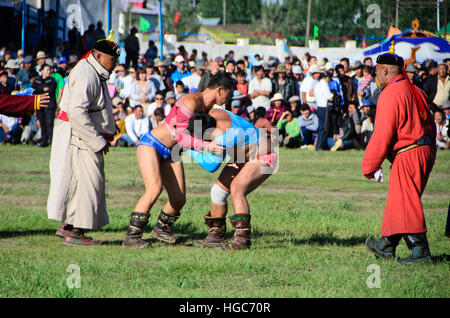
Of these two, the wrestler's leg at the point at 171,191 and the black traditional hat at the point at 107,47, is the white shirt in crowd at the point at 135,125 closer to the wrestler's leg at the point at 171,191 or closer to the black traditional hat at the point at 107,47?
the wrestler's leg at the point at 171,191

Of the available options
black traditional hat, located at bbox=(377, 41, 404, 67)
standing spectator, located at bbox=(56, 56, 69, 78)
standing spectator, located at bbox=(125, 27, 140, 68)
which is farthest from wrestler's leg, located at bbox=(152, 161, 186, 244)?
standing spectator, located at bbox=(125, 27, 140, 68)

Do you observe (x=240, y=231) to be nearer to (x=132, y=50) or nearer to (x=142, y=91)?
(x=142, y=91)

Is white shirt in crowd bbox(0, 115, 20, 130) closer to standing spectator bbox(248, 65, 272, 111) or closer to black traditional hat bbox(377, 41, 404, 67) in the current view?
standing spectator bbox(248, 65, 272, 111)

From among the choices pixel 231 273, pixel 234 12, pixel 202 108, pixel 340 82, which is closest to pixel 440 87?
pixel 340 82

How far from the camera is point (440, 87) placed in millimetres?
17219

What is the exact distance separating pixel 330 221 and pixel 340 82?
996 centimetres

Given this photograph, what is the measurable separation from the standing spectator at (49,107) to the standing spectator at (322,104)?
6201 mm

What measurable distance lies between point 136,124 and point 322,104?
4.51 metres

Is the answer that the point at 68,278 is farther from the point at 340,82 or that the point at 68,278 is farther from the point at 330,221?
the point at 340,82

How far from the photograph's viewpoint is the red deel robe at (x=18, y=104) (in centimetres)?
679

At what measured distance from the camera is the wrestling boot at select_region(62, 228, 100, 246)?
279 inches

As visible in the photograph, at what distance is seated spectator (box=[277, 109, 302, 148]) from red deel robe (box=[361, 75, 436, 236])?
11.2 m

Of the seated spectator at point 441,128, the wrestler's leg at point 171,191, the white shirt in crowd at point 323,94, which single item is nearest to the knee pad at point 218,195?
the wrestler's leg at point 171,191
